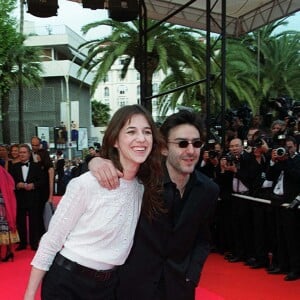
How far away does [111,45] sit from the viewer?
51.3ft

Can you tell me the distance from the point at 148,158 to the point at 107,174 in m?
0.24

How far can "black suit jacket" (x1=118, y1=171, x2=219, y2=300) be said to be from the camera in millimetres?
1915

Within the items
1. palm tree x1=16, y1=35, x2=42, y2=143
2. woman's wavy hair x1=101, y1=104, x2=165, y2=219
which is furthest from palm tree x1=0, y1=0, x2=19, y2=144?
woman's wavy hair x1=101, y1=104, x2=165, y2=219

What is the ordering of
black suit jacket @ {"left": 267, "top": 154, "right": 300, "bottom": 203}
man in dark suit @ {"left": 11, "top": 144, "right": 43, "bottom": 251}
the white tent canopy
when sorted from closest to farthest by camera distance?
black suit jacket @ {"left": 267, "top": 154, "right": 300, "bottom": 203} < man in dark suit @ {"left": 11, "top": 144, "right": 43, "bottom": 251} < the white tent canopy

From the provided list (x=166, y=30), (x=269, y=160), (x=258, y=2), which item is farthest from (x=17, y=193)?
(x=166, y=30)

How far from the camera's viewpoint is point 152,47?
14117mm

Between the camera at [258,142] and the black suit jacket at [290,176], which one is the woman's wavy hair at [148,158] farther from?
the camera at [258,142]

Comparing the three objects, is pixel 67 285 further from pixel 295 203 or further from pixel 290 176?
pixel 290 176

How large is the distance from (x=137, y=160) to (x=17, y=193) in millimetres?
5791

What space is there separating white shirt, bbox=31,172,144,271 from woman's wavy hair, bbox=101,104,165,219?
13 cm

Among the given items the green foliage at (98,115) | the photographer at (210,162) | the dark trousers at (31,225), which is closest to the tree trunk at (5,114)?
the dark trousers at (31,225)

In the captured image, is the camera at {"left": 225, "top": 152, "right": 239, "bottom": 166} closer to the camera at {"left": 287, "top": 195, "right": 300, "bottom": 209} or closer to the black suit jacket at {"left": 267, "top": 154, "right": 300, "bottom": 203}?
the black suit jacket at {"left": 267, "top": 154, "right": 300, "bottom": 203}

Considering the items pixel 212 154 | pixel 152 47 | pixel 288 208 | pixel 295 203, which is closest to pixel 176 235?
pixel 295 203

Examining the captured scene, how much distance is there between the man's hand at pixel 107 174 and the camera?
177 centimetres
